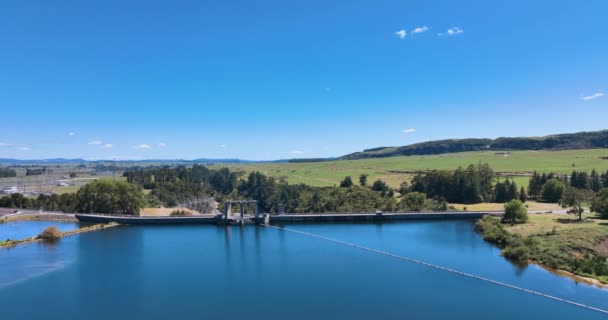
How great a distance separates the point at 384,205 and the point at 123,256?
41.7 metres

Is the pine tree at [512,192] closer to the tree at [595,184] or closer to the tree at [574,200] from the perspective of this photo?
the tree at [574,200]

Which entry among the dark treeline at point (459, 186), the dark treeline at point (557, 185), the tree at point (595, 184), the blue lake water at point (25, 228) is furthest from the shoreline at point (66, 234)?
the tree at point (595, 184)

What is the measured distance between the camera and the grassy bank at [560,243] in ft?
112

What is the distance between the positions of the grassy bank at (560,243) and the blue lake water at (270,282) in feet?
6.11

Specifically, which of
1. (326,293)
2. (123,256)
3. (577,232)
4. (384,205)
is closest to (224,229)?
(123,256)

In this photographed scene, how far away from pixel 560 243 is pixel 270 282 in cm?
2702

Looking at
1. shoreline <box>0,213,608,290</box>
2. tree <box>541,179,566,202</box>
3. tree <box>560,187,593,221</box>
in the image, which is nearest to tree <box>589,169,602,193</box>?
tree <box>541,179,566,202</box>

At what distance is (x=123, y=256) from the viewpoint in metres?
42.0

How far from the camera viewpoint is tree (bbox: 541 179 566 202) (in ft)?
240

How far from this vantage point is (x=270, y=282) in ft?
109

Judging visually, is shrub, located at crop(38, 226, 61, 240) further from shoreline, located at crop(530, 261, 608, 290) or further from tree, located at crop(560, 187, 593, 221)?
tree, located at crop(560, 187, 593, 221)

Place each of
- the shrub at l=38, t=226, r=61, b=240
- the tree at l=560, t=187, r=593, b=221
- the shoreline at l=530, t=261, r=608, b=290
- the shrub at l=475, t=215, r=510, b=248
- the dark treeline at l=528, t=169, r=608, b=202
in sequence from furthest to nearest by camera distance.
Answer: the dark treeline at l=528, t=169, r=608, b=202, the tree at l=560, t=187, r=593, b=221, the shrub at l=38, t=226, r=61, b=240, the shrub at l=475, t=215, r=510, b=248, the shoreline at l=530, t=261, r=608, b=290

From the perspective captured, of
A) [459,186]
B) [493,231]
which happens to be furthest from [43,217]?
[459,186]

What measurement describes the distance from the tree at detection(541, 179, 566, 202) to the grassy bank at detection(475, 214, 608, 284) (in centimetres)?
2261
